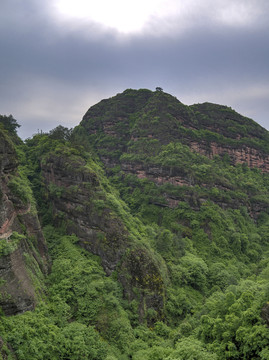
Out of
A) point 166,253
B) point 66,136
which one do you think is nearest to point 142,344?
point 166,253

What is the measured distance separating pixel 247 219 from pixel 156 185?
73.9ft

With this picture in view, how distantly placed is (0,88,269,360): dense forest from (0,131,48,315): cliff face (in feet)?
0.38

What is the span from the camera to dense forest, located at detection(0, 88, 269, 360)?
64.1 ft

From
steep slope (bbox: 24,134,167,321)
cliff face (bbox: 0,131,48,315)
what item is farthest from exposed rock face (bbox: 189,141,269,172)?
cliff face (bbox: 0,131,48,315)

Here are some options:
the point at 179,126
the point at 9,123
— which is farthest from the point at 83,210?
the point at 179,126

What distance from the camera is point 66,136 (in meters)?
44.8

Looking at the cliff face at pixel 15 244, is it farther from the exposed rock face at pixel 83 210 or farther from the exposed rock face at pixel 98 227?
→ the exposed rock face at pixel 98 227

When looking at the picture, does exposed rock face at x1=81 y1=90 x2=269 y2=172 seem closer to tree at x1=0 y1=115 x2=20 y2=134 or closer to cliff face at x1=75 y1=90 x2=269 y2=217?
cliff face at x1=75 y1=90 x2=269 y2=217

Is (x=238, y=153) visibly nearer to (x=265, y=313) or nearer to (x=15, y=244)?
(x=265, y=313)

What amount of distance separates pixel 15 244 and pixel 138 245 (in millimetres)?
15603

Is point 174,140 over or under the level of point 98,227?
over

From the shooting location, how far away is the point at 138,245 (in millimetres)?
32375

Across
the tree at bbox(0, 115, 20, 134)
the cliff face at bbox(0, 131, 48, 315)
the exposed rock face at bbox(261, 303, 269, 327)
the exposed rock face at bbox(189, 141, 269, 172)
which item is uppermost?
the tree at bbox(0, 115, 20, 134)

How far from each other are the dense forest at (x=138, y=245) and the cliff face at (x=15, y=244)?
0.12 metres
